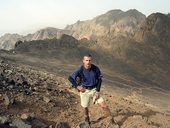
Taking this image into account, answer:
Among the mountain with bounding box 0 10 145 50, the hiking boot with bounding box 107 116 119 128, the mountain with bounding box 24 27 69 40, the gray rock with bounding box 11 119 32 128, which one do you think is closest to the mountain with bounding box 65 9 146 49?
the mountain with bounding box 0 10 145 50

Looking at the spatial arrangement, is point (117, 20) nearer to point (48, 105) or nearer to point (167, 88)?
point (167, 88)

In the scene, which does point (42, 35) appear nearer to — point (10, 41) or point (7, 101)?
point (10, 41)

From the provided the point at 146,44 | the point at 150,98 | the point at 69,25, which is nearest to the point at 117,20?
the point at 69,25

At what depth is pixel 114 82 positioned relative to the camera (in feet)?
98.1

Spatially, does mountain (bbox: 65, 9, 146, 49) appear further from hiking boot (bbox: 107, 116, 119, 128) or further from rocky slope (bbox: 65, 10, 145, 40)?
hiking boot (bbox: 107, 116, 119, 128)

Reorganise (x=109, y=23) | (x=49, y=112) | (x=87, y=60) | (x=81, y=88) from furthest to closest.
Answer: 1. (x=109, y=23)
2. (x=49, y=112)
3. (x=81, y=88)
4. (x=87, y=60)

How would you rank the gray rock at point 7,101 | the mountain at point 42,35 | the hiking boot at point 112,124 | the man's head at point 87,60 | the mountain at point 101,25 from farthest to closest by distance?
the mountain at point 42,35 < the mountain at point 101,25 < the gray rock at point 7,101 < the hiking boot at point 112,124 < the man's head at point 87,60

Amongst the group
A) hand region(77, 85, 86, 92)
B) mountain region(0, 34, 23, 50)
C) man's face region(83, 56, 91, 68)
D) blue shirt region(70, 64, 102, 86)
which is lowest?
mountain region(0, 34, 23, 50)

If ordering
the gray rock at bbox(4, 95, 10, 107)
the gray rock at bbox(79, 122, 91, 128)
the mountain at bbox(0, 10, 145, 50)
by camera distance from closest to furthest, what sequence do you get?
the gray rock at bbox(79, 122, 91, 128), the gray rock at bbox(4, 95, 10, 107), the mountain at bbox(0, 10, 145, 50)

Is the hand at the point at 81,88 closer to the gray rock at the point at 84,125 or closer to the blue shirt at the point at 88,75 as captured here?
the blue shirt at the point at 88,75

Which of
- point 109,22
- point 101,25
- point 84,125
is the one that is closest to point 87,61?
point 84,125

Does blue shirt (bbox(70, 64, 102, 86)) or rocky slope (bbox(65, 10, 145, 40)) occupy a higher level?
blue shirt (bbox(70, 64, 102, 86))

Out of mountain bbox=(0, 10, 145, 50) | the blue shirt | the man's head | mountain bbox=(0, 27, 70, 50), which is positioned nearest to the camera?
the man's head

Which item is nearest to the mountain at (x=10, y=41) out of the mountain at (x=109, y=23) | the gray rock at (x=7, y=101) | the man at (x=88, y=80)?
the mountain at (x=109, y=23)
